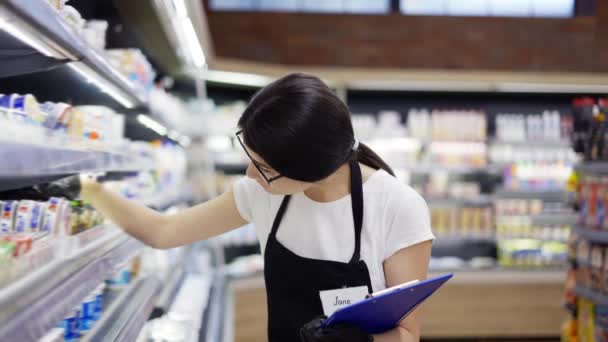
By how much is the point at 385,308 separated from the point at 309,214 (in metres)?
0.44

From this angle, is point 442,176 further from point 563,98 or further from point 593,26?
point 593,26

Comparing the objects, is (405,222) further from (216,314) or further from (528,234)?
(528,234)

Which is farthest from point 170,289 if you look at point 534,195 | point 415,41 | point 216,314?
point 415,41

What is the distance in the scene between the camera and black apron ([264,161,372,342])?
1669 mm

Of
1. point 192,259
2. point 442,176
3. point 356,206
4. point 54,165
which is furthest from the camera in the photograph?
point 442,176

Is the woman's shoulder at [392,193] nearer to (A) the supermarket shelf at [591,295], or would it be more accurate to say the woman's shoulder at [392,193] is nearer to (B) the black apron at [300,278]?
(B) the black apron at [300,278]

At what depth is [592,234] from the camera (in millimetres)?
3264

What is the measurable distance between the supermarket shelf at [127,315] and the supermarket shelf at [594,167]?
252cm

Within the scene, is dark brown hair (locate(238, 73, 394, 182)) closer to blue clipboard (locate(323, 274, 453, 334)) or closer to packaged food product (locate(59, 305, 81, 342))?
blue clipboard (locate(323, 274, 453, 334))

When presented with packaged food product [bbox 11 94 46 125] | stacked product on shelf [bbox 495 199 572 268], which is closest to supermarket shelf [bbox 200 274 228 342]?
packaged food product [bbox 11 94 46 125]

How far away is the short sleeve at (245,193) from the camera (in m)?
1.87

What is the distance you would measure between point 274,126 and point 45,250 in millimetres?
589

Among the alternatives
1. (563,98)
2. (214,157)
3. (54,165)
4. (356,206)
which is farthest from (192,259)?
(563,98)

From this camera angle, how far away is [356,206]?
1684mm
